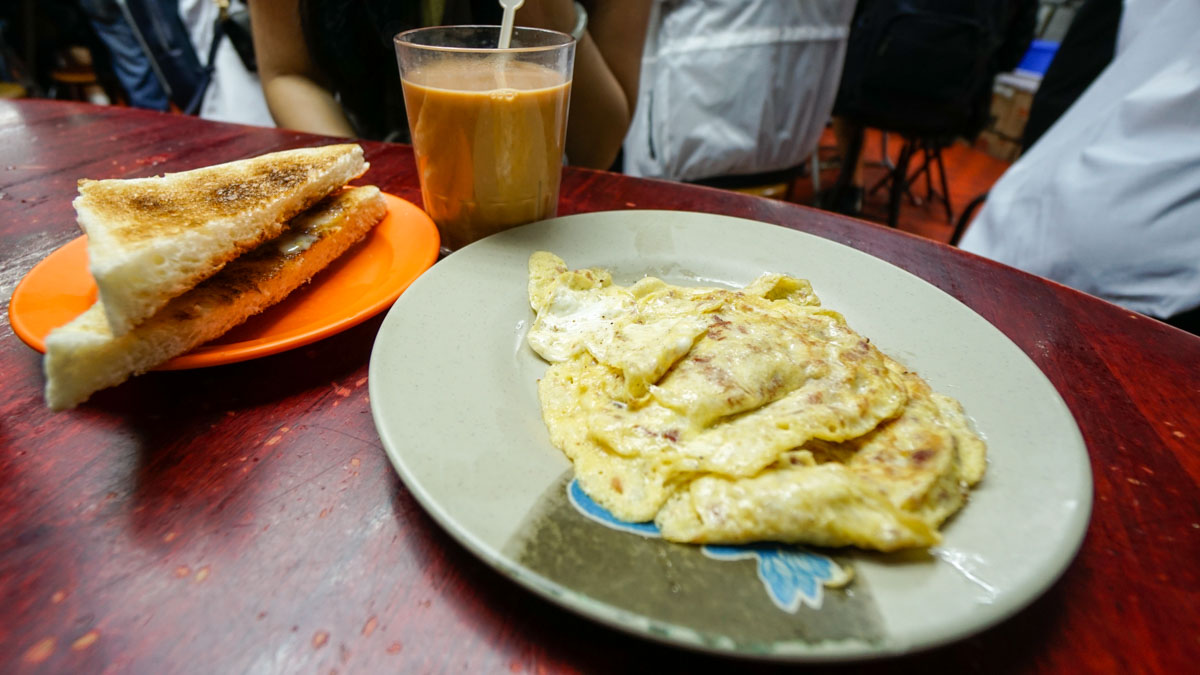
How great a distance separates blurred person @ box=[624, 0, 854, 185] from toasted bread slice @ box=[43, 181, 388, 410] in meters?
2.59

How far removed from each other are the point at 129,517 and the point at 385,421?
0.32 m

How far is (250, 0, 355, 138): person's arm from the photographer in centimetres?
231

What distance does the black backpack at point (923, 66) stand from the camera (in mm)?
3402

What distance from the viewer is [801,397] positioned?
2.77 feet

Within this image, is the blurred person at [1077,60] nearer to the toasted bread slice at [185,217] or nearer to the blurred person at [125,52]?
the toasted bread slice at [185,217]

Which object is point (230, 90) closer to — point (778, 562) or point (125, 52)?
point (125, 52)

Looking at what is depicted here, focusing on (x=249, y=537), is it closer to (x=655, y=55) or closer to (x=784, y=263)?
(x=784, y=263)

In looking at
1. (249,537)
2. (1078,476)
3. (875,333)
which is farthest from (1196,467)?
(249,537)

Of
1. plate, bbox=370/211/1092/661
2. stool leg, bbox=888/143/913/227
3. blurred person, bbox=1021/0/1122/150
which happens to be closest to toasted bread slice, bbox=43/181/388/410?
plate, bbox=370/211/1092/661

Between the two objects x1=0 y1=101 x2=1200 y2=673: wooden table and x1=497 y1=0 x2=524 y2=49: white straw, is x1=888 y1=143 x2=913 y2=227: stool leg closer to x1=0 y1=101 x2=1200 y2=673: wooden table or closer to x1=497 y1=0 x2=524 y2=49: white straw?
x1=0 y1=101 x2=1200 y2=673: wooden table

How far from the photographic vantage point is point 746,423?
0.81 metres

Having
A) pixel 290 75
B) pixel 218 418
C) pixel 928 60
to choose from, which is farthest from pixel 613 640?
pixel 928 60

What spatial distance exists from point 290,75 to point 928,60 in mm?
3538

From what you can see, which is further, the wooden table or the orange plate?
the orange plate
